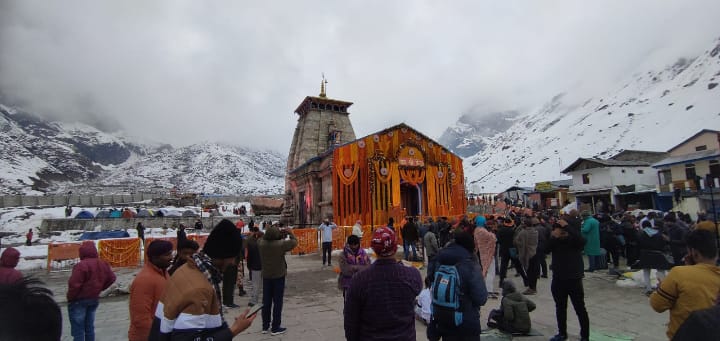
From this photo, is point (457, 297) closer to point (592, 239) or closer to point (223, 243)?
point (223, 243)

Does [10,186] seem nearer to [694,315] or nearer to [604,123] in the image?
[694,315]

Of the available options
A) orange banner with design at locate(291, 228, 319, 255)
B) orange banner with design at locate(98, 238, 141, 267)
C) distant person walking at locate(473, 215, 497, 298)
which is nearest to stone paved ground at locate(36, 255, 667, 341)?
distant person walking at locate(473, 215, 497, 298)

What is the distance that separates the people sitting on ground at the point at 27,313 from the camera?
1339 mm

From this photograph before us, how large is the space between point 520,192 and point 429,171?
27.6 meters

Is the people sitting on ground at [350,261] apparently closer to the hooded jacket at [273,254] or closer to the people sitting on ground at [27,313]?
the hooded jacket at [273,254]

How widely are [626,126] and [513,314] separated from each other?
98519 millimetres

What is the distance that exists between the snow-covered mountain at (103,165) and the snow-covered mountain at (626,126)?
67.8 meters

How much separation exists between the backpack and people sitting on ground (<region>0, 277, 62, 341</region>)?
2945 millimetres

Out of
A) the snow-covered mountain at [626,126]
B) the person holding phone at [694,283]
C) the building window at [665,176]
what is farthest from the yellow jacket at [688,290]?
the snow-covered mountain at [626,126]

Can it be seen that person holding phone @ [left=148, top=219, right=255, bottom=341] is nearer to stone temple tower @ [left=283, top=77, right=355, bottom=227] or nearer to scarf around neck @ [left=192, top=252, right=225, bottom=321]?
scarf around neck @ [left=192, top=252, right=225, bottom=321]

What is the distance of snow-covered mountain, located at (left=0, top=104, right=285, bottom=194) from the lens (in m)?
93.0

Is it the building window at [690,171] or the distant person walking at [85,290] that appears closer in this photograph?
the distant person walking at [85,290]

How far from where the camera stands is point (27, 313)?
1.38 metres

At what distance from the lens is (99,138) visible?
176000mm
